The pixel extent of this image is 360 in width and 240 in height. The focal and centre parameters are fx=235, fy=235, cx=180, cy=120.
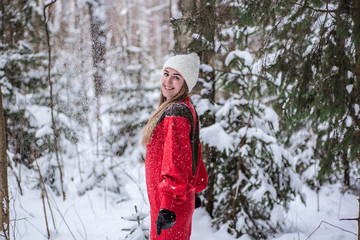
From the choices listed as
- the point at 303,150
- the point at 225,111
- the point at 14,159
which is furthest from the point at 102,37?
the point at 303,150

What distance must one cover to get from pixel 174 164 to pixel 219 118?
229cm

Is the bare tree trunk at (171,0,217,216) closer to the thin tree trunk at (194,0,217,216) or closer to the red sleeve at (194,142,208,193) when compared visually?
the thin tree trunk at (194,0,217,216)

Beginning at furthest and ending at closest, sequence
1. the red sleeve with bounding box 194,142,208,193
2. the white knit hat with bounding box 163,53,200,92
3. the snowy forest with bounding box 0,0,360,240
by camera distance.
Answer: the snowy forest with bounding box 0,0,360,240
the red sleeve with bounding box 194,142,208,193
the white knit hat with bounding box 163,53,200,92

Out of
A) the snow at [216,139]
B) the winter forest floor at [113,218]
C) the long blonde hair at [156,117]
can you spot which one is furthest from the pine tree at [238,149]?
the long blonde hair at [156,117]

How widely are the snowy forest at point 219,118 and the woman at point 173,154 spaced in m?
0.84

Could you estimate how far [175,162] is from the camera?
60.6 inches

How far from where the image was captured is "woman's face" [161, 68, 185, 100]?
1898 mm

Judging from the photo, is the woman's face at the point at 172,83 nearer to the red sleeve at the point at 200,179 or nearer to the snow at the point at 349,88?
the red sleeve at the point at 200,179

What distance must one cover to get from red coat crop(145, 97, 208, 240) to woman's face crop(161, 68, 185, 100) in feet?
0.41

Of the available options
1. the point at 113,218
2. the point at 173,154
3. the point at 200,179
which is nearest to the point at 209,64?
the point at 200,179

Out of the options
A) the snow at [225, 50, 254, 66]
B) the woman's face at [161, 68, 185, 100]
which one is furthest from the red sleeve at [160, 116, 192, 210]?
the snow at [225, 50, 254, 66]

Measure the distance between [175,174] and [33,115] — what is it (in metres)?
4.64

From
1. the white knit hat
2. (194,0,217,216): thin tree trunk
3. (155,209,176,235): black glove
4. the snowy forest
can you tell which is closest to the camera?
(155,209,176,235): black glove

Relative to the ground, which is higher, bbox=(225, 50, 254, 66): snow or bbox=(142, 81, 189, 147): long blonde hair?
bbox=(225, 50, 254, 66): snow
